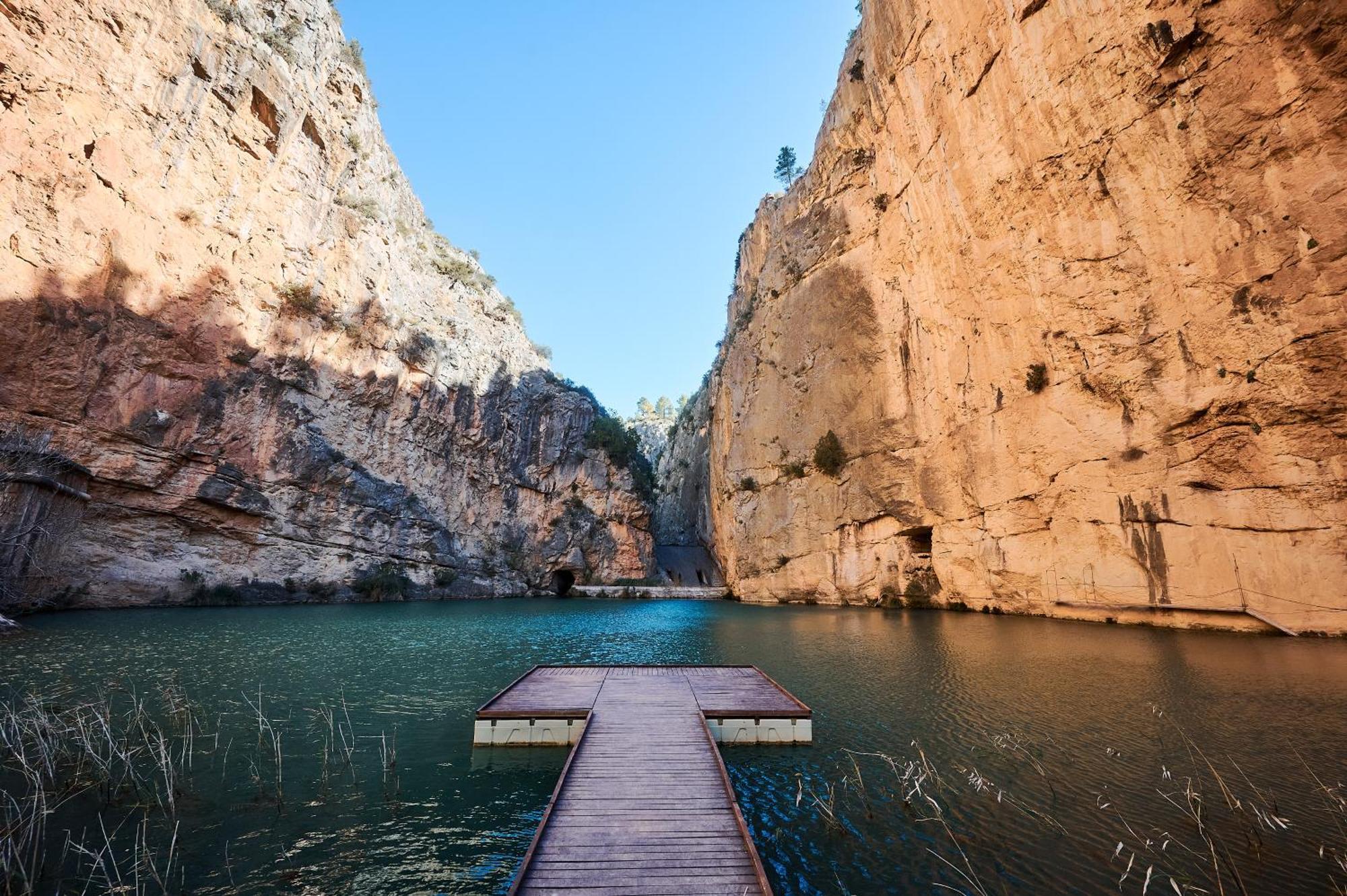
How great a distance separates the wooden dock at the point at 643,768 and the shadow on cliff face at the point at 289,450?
2847 centimetres

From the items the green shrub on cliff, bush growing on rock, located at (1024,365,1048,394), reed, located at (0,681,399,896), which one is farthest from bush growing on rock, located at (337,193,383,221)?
bush growing on rock, located at (1024,365,1048,394)

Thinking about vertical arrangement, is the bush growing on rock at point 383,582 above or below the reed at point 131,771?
above

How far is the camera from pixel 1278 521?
1678 cm

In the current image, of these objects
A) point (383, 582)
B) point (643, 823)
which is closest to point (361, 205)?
point (383, 582)

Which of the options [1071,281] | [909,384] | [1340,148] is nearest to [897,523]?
[909,384]

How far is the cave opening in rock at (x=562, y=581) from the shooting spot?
162ft

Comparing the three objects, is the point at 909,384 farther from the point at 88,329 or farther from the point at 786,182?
the point at 88,329

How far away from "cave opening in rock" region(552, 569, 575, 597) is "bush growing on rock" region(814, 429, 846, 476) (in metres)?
25.4

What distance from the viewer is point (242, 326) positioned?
3225 cm

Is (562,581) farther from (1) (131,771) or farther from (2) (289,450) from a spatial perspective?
(1) (131,771)

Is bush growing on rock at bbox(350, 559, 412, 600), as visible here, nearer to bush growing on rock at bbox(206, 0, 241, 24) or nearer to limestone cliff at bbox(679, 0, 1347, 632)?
limestone cliff at bbox(679, 0, 1347, 632)

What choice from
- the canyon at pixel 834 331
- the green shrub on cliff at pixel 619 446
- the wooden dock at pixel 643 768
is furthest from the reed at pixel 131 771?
the green shrub on cliff at pixel 619 446

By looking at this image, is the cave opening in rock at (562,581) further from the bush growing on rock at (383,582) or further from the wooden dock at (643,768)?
the wooden dock at (643,768)

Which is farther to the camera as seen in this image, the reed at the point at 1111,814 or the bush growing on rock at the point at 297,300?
the bush growing on rock at the point at 297,300
